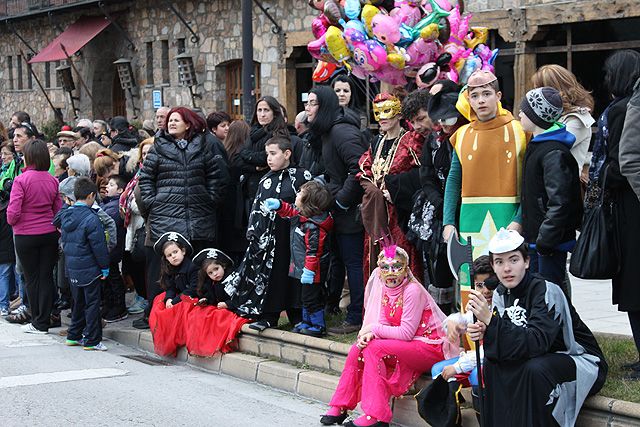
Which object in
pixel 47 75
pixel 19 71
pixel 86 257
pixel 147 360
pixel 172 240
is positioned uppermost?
pixel 19 71

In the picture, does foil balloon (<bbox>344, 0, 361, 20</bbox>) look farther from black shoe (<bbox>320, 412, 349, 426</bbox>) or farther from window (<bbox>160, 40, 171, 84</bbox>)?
window (<bbox>160, 40, 171, 84</bbox>)

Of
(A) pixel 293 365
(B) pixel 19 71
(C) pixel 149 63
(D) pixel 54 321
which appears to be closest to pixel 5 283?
(D) pixel 54 321

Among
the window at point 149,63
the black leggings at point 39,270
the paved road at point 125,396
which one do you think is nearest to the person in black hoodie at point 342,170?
the paved road at point 125,396

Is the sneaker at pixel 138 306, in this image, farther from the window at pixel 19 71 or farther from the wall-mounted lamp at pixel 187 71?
the window at pixel 19 71

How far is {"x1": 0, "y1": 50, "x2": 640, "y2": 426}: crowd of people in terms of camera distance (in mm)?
6090

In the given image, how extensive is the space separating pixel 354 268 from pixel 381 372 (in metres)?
1.95

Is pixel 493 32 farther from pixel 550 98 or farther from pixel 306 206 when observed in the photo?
pixel 550 98

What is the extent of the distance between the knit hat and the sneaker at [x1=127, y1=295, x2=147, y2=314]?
610 cm

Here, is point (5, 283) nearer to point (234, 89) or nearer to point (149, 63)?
point (234, 89)

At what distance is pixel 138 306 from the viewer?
38.3ft

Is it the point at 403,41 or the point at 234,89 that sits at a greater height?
the point at 234,89

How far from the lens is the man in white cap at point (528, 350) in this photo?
5.79 meters

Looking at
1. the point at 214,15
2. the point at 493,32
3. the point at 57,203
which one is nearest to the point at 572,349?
the point at 57,203

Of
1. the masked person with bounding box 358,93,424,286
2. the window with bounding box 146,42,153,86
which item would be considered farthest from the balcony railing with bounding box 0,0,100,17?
the masked person with bounding box 358,93,424,286
